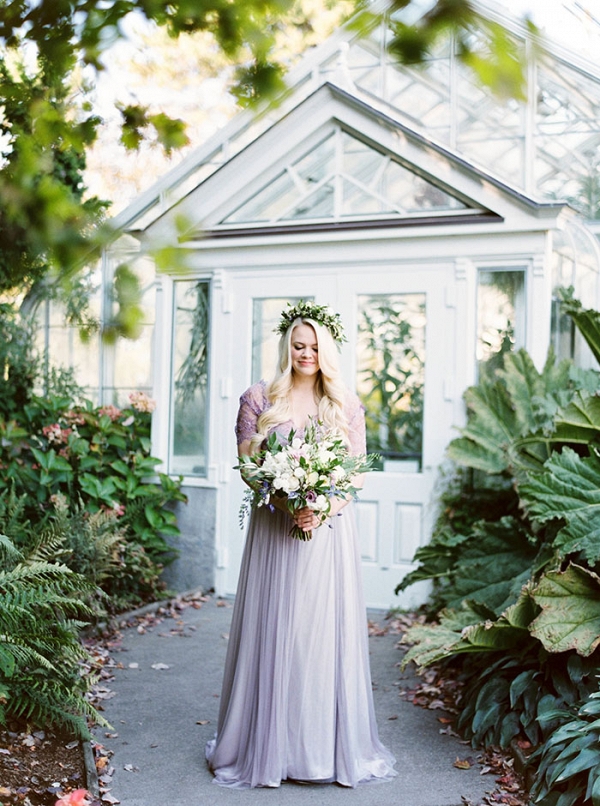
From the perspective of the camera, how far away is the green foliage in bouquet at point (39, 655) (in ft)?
13.7

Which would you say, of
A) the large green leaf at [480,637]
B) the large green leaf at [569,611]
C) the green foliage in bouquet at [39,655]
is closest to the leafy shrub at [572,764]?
the large green leaf at [569,611]

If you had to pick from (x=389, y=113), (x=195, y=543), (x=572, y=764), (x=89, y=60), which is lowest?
(x=572, y=764)

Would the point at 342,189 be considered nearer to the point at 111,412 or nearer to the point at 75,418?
the point at 111,412

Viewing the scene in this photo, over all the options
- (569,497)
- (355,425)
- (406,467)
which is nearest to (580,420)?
(569,497)

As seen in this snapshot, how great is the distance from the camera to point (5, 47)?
2.13 m

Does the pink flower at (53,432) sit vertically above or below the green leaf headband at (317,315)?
Result: below

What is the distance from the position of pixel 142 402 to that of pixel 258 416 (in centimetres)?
384

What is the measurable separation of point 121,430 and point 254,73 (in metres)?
6.20

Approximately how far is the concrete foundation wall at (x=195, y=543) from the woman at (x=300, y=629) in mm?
3659

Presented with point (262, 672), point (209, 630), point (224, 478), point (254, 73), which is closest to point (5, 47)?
point (254, 73)

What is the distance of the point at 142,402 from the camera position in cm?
796

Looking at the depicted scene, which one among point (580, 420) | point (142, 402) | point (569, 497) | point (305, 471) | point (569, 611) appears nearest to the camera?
point (305, 471)

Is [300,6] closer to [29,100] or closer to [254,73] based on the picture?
[254,73]

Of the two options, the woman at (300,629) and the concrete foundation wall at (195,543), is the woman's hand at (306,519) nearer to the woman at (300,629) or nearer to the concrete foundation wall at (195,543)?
the woman at (300,629)
